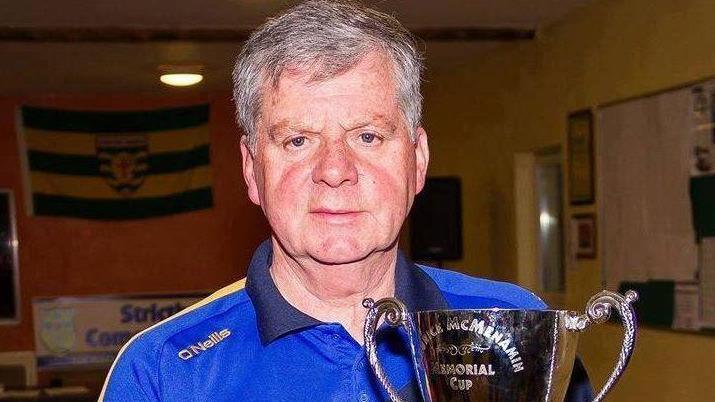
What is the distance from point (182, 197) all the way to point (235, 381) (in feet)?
25.6

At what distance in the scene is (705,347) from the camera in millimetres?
4770

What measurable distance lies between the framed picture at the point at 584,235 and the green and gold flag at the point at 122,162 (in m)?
3.81

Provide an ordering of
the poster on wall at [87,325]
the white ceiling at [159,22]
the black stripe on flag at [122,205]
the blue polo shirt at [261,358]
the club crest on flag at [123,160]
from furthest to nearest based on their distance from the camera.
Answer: the club crest on flag at [123,160] < the black stripe on flag at [122,205] < the poster on wall at [87,325] < the white ceiling at [159,22] < the blue polo shirt at [261,358]

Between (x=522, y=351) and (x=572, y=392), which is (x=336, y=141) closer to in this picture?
(x=522, y=351)

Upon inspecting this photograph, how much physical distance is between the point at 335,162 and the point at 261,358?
0.29 meters

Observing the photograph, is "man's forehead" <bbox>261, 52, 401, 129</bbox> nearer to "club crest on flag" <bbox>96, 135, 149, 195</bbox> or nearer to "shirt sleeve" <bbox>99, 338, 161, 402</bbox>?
"shirt sleeve" <bbox>99, 338, 161, 402</bbox>

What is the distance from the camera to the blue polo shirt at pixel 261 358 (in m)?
1.38

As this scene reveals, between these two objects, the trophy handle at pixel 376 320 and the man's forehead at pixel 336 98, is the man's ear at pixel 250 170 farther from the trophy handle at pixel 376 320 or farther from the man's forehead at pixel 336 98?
the trophy handle at pixel 376 320

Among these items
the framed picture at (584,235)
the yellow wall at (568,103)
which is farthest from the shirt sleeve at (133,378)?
the framed picture at (584,235)

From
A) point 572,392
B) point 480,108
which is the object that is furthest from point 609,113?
point 572,392

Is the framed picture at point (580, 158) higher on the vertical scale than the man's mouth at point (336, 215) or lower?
higher

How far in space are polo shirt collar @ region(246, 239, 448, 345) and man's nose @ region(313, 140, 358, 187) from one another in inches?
8.2

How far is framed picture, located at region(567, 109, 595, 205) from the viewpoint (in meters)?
5.81

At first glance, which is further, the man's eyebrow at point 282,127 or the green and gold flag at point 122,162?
the green and gold flag at point 122,162
